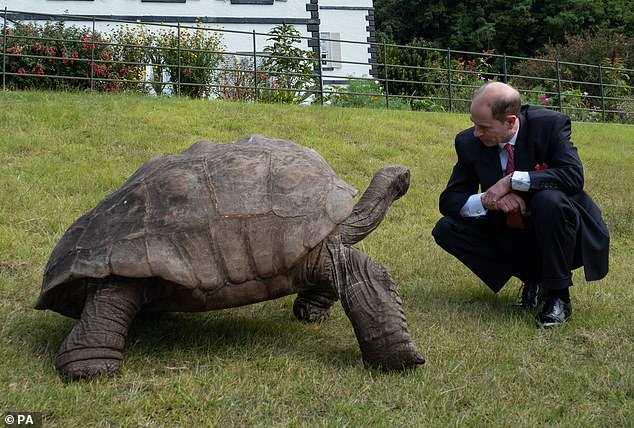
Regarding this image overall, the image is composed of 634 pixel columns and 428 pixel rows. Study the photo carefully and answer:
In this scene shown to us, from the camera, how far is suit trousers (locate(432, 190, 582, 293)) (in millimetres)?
4133

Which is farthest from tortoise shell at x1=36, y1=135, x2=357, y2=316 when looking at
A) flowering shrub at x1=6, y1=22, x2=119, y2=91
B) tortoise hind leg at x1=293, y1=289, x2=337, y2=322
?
flowering shrub at x1=6, y1=22, x2=119, y2=91

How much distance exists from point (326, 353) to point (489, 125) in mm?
1710

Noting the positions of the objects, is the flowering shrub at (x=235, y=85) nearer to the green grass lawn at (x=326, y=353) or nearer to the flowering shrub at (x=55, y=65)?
the flowering shrub at (x=55, y=65)

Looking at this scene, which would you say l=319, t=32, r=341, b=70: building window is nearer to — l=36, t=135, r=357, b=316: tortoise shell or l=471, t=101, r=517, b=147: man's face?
l=471, t=101, r=517, b=147: man's face

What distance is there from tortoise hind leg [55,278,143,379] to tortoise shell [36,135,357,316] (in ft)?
0.44

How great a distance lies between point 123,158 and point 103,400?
5230 mm

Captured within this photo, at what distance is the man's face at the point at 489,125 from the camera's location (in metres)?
4.14

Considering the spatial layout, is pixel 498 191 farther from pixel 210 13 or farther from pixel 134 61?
pixel 210 13

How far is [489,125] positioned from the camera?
418 cm

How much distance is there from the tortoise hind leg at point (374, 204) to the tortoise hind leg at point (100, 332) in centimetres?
119

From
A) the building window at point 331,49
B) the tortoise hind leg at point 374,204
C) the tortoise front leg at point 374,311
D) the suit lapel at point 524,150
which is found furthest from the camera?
the building window at point 331,49

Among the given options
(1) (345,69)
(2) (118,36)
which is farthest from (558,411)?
(1) (345,69)

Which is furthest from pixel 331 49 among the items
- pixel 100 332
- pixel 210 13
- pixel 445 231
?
pixel 100 332

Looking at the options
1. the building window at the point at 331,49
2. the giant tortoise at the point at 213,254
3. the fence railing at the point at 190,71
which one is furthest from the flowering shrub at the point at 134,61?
the building window at the point at 331,49
